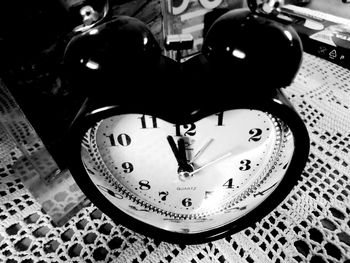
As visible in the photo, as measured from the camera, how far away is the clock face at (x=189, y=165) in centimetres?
57

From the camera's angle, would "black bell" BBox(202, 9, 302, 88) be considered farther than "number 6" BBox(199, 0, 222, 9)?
No

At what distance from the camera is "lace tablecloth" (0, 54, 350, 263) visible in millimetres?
727

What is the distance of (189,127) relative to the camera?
58 cm

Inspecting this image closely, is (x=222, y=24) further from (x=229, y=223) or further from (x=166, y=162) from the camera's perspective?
(x=229, y=223)

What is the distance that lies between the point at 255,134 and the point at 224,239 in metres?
0.32

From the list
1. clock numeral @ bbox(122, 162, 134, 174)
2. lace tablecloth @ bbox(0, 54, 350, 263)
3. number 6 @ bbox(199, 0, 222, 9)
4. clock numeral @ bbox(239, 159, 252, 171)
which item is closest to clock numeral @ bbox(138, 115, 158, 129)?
clock numeral @ bbox(122, 162, 134, 174)

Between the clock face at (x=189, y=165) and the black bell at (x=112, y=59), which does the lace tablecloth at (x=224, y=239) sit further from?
the black bell at (x=112, y=59)

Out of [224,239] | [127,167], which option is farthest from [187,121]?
[224,239]

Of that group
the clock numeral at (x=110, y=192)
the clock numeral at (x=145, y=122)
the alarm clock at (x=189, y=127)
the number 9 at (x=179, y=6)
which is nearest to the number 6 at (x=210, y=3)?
the number 9 at (x=179, y=6)

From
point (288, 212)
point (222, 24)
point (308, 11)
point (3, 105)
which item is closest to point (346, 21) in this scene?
point (308, 11)

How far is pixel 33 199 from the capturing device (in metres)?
0.86

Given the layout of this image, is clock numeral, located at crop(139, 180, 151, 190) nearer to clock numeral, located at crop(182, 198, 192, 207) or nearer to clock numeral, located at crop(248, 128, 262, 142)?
clock numeral, located at crop(182, 198, 192, 207)

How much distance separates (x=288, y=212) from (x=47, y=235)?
2.14 ft

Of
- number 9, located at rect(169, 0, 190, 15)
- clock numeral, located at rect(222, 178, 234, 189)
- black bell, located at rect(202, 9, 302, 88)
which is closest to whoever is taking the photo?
black bell, located at rect(202, 9, 302, 88)
